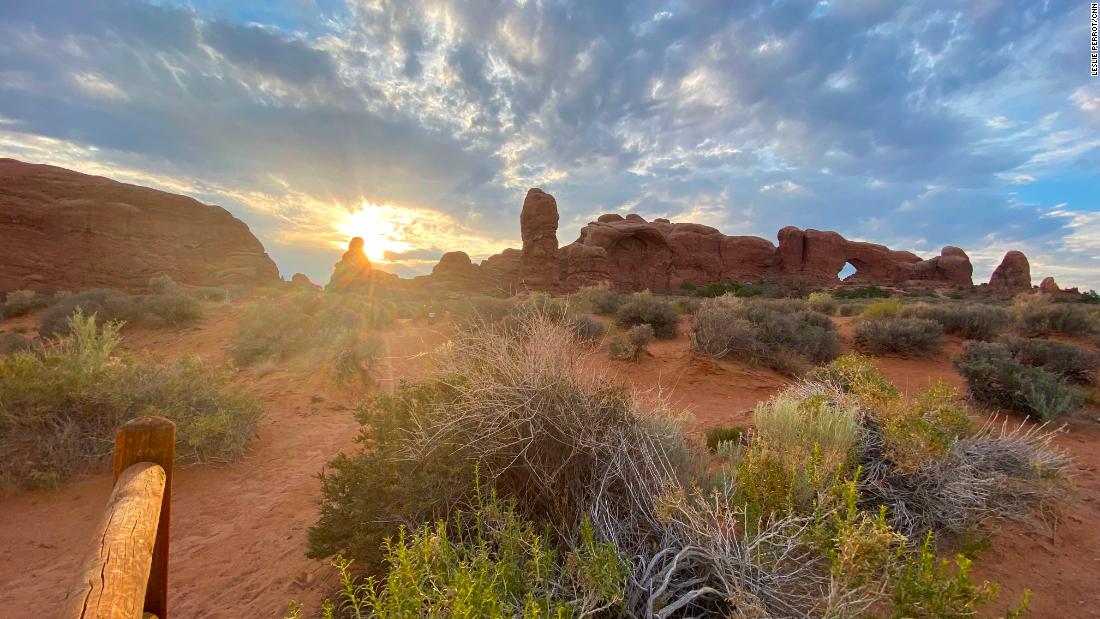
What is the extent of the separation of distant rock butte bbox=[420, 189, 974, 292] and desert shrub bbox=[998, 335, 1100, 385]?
85.9ft

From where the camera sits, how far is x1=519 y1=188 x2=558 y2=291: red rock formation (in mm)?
32125

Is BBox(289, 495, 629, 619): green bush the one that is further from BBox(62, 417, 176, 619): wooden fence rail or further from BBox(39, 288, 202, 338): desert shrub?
BBox(39, 288, 202, 338): desert shrub

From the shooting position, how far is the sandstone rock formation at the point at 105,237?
26594 millimetres

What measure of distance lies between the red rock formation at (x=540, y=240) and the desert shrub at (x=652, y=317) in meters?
20.1

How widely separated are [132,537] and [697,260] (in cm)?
4690

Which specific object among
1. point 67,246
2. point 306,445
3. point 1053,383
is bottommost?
point 306,445

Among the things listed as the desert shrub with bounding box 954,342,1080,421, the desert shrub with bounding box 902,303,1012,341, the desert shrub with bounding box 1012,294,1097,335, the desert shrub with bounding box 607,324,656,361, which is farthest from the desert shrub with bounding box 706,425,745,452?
the desert shrub with bounding box 1012,294,1097,335

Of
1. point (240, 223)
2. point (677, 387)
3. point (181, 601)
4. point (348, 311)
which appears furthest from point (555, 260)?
point (181, 601)

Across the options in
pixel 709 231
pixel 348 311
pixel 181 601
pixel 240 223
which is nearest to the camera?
pixel 181 601

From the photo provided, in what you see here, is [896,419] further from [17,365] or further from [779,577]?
[17,365]

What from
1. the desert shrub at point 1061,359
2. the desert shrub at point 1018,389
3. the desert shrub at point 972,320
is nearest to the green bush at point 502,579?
the desert shrub at point 1018,389

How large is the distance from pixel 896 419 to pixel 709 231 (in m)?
46.1

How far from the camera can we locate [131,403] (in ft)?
16.2

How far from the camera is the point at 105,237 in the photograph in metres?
29.6
